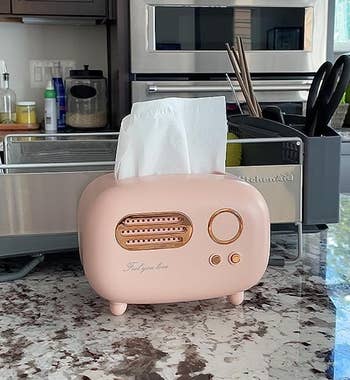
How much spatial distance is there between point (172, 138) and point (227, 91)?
1607 mm

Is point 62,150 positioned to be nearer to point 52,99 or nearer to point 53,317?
point 53,317

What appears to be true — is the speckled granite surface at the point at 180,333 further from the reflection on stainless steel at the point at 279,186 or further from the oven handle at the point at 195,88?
the oven handle at the point at 195,88

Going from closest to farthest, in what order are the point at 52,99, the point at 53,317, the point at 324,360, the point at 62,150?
the point at 324,360
the point at 53,317
the point at 62,150
the point at 52,99

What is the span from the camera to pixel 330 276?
0.86 meters

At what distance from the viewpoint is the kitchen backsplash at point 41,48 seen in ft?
8.93

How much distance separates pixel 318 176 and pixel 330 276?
0.15m

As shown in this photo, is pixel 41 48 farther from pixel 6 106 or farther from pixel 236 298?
pixel 236 298

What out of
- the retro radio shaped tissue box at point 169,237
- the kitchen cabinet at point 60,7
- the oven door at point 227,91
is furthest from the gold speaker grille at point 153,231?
the kitchen cabinet at point 60,7

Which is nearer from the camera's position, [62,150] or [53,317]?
[53,317]

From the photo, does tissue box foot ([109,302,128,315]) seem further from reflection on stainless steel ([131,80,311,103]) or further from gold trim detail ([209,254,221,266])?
reflection on stainless steel ([131,80,311,103])

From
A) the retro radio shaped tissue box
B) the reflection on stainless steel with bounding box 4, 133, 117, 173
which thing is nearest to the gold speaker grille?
the retro radio shaped tissue box

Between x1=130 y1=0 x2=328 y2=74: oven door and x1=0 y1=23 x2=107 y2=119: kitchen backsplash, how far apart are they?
592 millimetres

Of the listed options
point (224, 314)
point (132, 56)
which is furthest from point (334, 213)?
point (132, 56)

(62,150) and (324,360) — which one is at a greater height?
(62,150)
